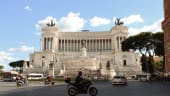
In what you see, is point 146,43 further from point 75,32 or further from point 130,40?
point 75,32

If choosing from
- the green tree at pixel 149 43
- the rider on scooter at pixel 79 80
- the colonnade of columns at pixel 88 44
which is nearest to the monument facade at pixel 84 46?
the colonnade of columns at pixel 88 44

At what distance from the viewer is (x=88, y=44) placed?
158 metres

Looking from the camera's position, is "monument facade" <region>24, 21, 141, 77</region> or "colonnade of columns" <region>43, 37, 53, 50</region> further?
"colonnade of columns" <region>43, 37, 53, 50</region>

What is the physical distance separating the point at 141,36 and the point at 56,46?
67917mm

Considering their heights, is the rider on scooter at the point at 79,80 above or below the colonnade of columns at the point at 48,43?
below

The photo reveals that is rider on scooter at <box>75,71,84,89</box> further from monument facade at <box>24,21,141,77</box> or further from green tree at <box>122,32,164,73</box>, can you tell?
monument facade at <box>24,21,141,77</box>

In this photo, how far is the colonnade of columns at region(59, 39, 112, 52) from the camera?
515ft

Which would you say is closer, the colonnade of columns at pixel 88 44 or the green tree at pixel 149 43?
the green tree at pixel 149 43

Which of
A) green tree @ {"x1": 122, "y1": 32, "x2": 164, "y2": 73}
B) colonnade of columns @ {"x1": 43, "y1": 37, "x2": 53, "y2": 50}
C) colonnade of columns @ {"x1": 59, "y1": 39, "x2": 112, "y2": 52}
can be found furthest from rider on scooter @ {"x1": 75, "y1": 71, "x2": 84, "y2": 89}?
colonnade of columns @ {"x1": 59, "y1": 39, "x2": 112, "y2": 52}

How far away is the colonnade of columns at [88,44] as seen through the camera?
15688 centimetres

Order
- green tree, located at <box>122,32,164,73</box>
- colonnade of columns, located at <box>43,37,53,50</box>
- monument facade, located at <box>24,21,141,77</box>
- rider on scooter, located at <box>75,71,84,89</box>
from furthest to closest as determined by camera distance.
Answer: colonnade of columns, located at <box>43,37,53,50</box> < monument facade, located at <box>24,21,141,77</box> < green tree, located at <box>122,32,164,73</box> < rider on scooter, located at <box>75,71,84,89</box>

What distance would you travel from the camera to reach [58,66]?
120250 millimetres

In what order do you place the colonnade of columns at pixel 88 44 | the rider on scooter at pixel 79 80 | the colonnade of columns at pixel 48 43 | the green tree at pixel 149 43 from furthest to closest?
the colonnade of columns at pixel 88 44 → the colonnade of columns at pixel 48 43 → the green tree at pixel 149 43 → the rider on scooter at pixel 79 80

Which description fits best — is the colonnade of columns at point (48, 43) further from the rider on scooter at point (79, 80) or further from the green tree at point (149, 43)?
the rider on scooter at point (79, 80)
